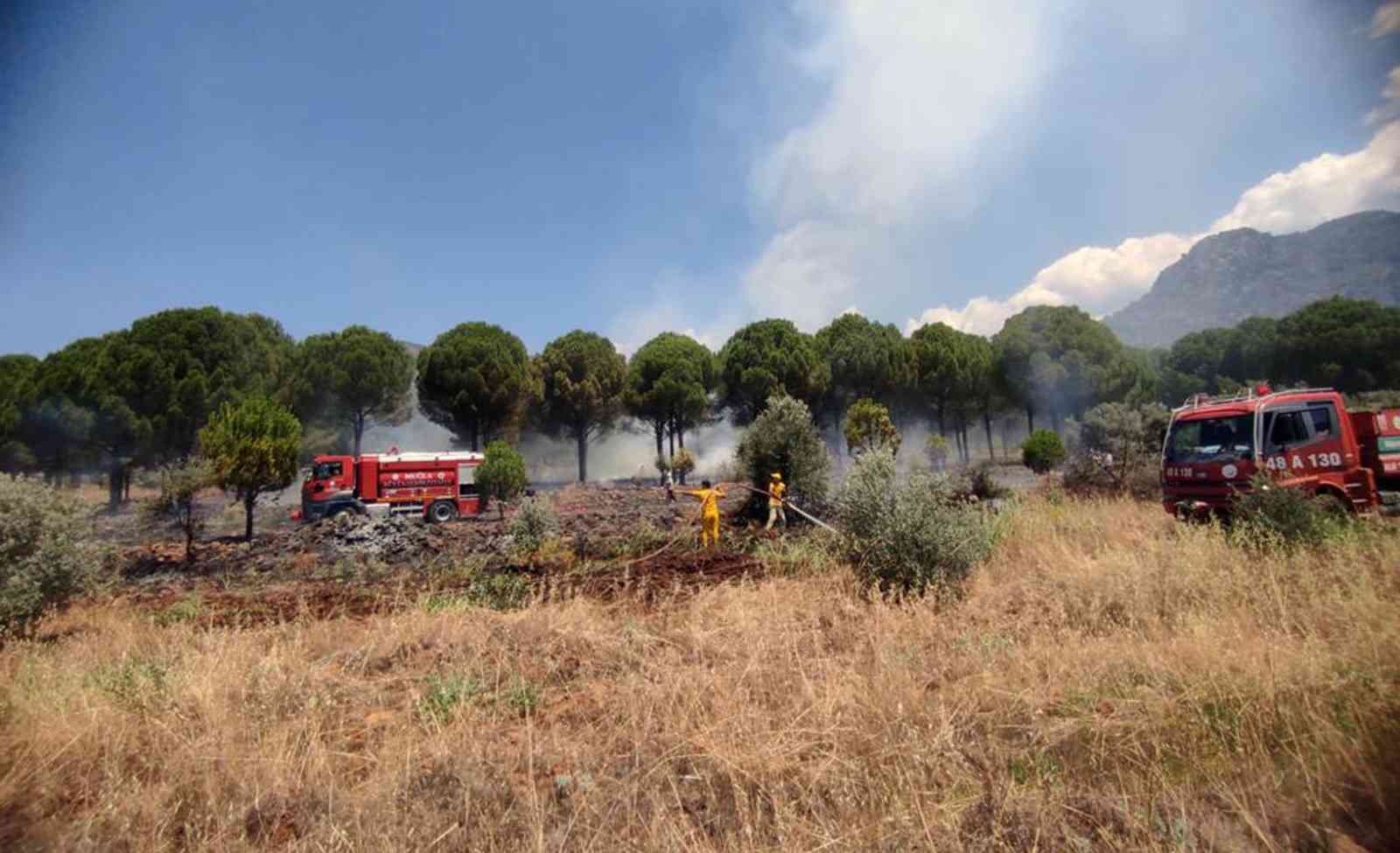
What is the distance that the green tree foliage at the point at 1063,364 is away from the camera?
41.7 m

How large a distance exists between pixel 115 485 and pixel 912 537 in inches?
1638

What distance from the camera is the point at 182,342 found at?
104ft

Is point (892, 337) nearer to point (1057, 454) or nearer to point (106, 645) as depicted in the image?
point (1057, 454)

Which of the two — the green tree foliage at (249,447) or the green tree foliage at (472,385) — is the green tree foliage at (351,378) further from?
the green tree foliage at (249,447)

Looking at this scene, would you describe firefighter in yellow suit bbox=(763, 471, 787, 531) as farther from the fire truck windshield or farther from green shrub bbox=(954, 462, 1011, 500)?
the fire truck windshield

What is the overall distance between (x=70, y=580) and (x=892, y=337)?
147 feet

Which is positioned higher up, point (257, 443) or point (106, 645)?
point (257, 443)

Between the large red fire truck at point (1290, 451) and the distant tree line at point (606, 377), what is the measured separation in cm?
1844

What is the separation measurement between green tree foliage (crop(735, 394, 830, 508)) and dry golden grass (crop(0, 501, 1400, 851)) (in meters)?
10.2

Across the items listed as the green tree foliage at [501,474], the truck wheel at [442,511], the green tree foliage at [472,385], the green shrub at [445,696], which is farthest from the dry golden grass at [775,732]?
the green tree foliage at [472,385]

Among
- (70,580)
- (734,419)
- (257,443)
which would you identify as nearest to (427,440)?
(734,419)

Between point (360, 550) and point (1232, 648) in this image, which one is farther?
point (360, 550)

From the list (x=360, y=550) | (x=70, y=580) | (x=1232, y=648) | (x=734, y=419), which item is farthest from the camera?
(x=734, y=419)

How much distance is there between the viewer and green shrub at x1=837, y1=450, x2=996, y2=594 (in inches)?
258
